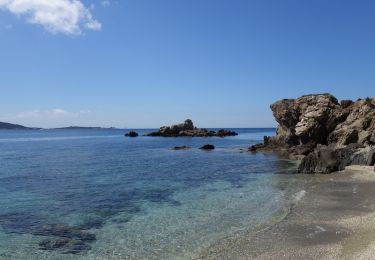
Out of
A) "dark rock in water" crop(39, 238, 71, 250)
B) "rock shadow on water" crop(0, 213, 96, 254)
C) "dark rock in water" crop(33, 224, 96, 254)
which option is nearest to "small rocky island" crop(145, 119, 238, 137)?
"rock shadow on water" crop(0, 213, 96, 254)

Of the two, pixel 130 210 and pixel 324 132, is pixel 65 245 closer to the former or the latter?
pixel 130 210

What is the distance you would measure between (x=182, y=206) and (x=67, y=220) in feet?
24.9

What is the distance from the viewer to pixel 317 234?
18859 millimetres

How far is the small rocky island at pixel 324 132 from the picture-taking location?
41688 mm

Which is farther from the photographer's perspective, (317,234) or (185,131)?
(185,131)

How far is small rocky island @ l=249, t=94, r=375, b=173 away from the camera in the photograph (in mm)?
41688

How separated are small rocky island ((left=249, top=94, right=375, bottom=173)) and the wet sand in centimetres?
1330

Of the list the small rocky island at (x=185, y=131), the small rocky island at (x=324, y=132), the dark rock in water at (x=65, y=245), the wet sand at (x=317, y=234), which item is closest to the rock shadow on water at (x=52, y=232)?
the dark rock in water at (x=65, y=245)

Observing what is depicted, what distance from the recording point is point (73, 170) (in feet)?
156

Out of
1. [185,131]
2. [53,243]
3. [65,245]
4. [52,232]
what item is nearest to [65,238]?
[53,243]

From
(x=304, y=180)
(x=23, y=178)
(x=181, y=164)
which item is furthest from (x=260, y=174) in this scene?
(x=23, y=178)

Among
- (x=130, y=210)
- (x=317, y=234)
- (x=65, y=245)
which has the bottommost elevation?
(x=65, y=245)

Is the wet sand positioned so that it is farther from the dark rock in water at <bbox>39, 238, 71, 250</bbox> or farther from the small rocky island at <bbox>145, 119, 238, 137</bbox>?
the small rocky island at <bbox>145, 119, 238, 137</bbox>

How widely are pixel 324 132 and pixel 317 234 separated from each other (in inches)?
1792
